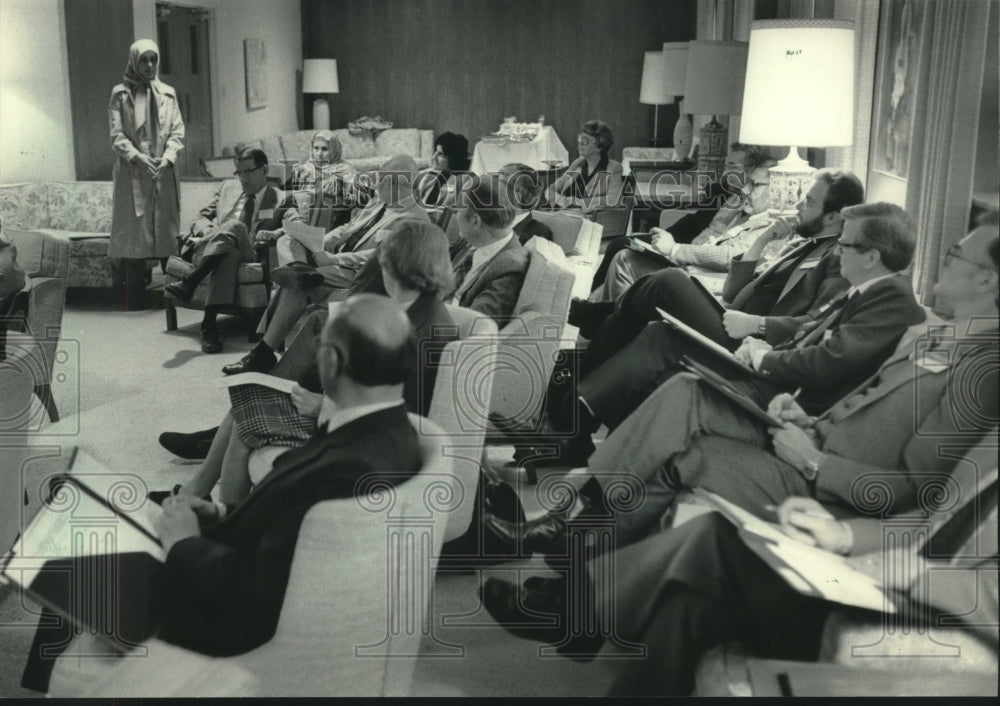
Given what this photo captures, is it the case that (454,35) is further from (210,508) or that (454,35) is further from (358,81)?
(210,508)

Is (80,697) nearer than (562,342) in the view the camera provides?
Yes

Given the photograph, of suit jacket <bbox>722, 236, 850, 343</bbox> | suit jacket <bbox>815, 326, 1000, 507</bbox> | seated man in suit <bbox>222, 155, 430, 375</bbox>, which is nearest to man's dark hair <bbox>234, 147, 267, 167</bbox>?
seated man in suit <bbox>222, 155, 430, 375</bbox>

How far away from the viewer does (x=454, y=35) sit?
10.0 feet

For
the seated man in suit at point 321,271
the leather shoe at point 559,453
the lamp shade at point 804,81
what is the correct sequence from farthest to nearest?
the lamp shade at point 804,81, the seated man in suit at point 321,271, the leather shoe at point 559,453

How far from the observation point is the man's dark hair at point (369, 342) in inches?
88.7

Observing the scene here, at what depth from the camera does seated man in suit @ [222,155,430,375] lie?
2.98 meters

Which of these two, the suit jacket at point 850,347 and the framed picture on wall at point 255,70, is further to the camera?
the framed picture on wall at point 255,70

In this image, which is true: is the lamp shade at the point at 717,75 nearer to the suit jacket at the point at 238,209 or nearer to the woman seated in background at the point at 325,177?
the woman seated in background at the point at 325,177

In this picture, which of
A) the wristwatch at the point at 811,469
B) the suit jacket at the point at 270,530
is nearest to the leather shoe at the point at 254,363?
the suit jacket at the point at 270,530

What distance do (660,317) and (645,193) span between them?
3.39 ft

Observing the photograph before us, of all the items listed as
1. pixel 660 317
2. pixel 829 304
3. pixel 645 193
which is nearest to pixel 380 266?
pixel 660 317

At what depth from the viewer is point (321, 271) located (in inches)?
120

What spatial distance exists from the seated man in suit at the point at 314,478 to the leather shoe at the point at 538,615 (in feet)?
2.08

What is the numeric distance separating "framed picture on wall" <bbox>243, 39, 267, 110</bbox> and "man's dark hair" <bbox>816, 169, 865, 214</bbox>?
1621mm
